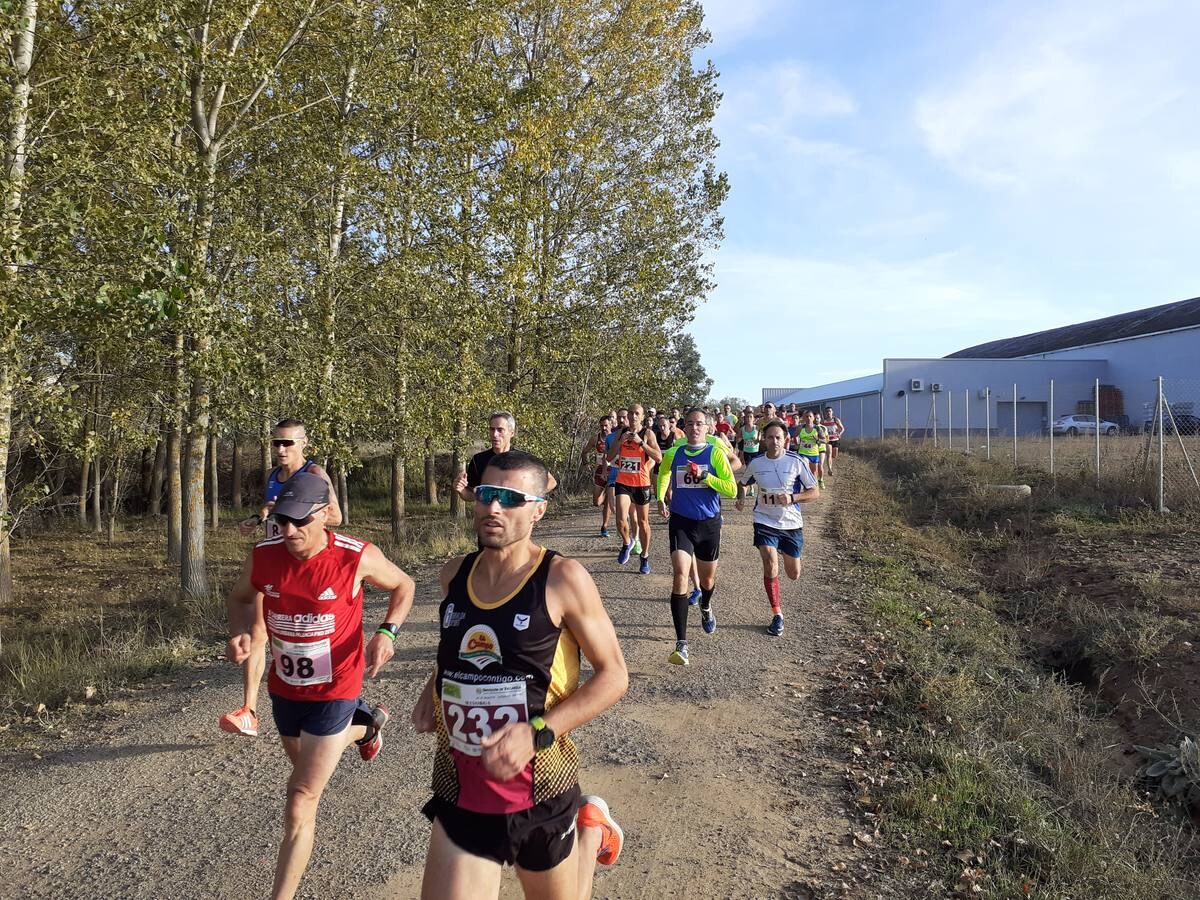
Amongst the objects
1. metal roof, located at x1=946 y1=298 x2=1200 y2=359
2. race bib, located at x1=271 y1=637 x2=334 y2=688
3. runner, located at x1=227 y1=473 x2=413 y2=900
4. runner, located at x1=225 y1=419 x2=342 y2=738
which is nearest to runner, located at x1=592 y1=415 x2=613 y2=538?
runner, located at x1=225 y1=419 x2=342 y2=738

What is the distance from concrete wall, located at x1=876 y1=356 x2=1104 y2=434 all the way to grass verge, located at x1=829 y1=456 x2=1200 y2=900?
39.8 metres

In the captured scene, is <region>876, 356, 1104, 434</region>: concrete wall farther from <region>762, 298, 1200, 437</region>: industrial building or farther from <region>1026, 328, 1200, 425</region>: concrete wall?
<region>1026, 328, 1200, 425</region>: concrete wall

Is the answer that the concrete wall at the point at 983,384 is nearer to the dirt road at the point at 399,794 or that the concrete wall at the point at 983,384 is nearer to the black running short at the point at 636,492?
the black running short at the point at 636,492

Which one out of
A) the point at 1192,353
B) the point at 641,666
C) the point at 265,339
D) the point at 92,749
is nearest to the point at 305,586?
the point at 92,749

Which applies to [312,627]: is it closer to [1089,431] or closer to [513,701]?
[513,701]

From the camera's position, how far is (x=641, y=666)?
6805mm

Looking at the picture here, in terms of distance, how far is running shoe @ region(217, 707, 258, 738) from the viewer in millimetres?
4781

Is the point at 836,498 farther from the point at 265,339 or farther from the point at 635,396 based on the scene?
the point at 265,339

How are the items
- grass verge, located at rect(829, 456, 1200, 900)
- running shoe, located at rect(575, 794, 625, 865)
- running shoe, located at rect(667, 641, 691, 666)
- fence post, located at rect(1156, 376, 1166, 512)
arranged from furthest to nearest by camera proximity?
fence post, located at rect(1156, 376, 1166, 512) → running shoe, located at rect(667, 641, 691, 666) → grass verge, located at rect(829, 456, 1200, 900) → running shoe, located at rect(575, 794, 625, 865)

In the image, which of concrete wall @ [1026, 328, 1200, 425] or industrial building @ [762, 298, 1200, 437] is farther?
industrial building @ [762, 298, 1200, 437]

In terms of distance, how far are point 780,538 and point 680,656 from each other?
1895mm

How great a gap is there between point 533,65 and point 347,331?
9.89m

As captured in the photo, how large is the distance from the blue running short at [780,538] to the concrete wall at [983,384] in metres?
40.1

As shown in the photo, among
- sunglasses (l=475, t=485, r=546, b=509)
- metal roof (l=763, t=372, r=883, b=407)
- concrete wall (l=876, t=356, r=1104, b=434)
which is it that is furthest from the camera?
metal roof (l=763, t=372, r=883, b=407)
